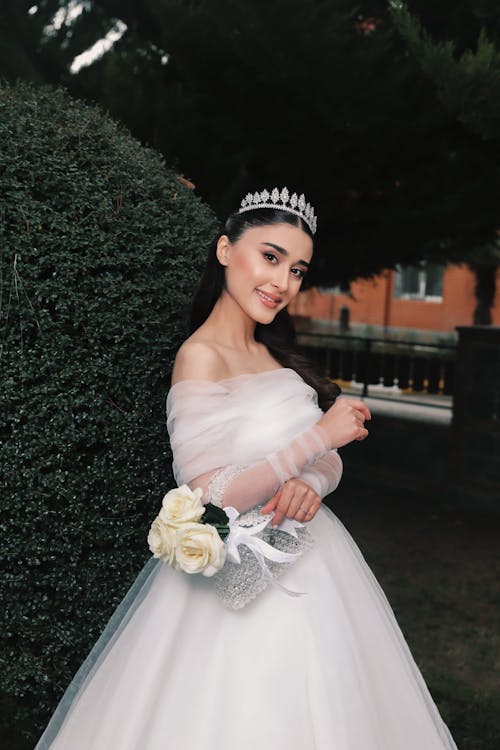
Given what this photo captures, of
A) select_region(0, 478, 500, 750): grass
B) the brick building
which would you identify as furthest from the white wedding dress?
the brick building

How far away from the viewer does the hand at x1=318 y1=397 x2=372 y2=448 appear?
7.60 feet

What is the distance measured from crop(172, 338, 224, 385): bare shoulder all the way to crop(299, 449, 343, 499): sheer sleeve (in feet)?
1.21

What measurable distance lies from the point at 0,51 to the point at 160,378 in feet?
17.0

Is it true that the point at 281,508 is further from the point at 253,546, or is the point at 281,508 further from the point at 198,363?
the point at 198,363

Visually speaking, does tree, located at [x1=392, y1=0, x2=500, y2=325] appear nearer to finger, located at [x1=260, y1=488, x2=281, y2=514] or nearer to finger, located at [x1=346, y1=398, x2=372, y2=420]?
finger, located at [x1=346, y1=398, x2=372, y2=420]

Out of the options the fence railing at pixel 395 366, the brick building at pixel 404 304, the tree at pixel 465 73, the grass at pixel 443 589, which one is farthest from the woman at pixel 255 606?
the brick building at pixel 404 304

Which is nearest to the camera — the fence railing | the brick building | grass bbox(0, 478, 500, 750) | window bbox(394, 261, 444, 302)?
grass bbox(0, 478, 500, 750)

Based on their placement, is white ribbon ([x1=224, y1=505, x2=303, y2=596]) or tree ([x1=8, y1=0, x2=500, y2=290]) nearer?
white ribbon ([x1=224, y1=505, x2=303, y2=596])

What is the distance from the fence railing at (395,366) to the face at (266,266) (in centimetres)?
955

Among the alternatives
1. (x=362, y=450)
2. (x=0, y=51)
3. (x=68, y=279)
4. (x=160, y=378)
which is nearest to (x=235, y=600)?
(x=160, y=378)

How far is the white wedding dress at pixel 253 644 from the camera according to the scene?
7.07 ft

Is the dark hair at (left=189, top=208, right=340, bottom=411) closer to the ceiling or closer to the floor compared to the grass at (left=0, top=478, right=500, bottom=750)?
closer to the ceiling

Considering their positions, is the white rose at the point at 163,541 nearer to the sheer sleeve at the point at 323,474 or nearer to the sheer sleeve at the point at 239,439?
the sheer sleeve at the point at 239,439

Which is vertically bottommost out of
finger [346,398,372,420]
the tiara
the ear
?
finger [346,398,372,420]
